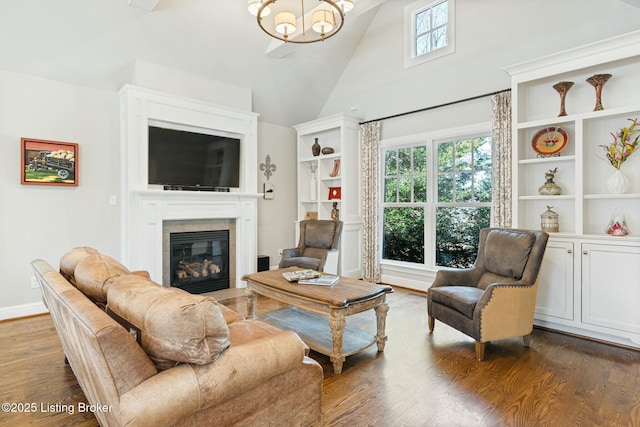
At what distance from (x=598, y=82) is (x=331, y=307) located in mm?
3192

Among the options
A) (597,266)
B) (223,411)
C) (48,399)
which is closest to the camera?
(223,411)

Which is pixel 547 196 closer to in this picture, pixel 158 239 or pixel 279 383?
pixel 279 383

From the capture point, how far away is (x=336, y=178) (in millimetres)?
5594

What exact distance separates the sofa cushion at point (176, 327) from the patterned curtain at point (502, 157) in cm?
361

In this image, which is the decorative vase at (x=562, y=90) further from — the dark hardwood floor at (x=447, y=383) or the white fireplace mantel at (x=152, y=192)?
the white fireplace mantel at (x=152, y=192)

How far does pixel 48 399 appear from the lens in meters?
2.18

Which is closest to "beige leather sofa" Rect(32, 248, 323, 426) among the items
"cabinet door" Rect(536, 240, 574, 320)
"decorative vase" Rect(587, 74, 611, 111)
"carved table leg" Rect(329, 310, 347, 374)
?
"carved table leg" Rect(329, 310, 347, 374)

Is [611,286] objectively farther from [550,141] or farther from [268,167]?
[268,167]

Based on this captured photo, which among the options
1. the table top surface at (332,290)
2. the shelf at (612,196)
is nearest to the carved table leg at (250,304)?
the table top surface at (332,290)

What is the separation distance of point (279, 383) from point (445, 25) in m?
4.81

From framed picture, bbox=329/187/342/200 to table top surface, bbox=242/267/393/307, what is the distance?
2552mm

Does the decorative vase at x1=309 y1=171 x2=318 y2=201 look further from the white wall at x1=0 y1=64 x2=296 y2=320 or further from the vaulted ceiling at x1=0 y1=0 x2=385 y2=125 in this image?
the white wall at x1=0 y1=64 x2=296 y2=320

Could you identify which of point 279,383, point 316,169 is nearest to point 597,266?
point 279,383

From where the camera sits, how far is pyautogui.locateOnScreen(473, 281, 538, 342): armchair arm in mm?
2707
